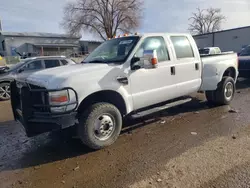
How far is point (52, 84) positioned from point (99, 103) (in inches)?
33.4

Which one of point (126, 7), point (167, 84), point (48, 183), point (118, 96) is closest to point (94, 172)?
point (48, 183)

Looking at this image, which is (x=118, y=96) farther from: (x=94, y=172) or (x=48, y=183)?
(x=48, y=183)

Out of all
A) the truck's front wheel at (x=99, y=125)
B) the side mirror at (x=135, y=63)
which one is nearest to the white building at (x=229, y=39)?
the side mirror at (x=135, y=63)

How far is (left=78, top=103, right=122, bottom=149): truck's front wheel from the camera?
3.67 meters

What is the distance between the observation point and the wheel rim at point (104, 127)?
3874mm

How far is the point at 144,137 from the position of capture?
14.4 ft

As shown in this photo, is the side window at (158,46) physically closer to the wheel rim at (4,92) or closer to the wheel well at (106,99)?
the wheel well at (106,99)

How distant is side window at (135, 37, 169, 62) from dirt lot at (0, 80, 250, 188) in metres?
1.51

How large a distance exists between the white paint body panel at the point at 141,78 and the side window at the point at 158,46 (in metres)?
0.10

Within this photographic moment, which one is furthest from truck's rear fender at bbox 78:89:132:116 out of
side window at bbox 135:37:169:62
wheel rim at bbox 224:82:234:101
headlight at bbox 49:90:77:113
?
wheel rim at bbox 224:82:234:101

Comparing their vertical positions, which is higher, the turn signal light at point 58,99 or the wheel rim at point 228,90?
the turn signal light at point 58,99

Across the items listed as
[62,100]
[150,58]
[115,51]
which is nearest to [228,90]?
[150,58]

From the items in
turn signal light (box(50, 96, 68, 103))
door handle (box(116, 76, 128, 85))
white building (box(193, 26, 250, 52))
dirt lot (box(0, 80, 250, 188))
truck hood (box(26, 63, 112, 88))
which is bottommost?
dirt lot (box(0, 80, 250, 188))

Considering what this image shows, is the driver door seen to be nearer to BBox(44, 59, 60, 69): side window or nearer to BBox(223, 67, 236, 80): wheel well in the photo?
BBox(223, 67, 236, 80): wheel well
